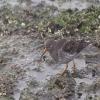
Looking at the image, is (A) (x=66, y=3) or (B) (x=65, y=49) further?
(A) (x=66, y=3)

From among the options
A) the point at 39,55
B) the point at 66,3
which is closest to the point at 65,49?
the point at 39,55

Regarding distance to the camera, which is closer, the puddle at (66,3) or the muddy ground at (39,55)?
the muddy ground at (39,55)

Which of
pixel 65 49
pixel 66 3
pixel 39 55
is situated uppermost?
pixel 66 3

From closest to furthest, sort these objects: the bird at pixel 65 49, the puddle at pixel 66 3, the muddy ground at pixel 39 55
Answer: the muddy ground at pixel 39 55 < the bird at pixel 65 49 < the puddle at pixel 66 3

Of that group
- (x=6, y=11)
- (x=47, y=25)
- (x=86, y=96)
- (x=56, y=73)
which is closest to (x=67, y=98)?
(x=86, y=96)

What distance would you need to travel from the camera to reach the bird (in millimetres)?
9164

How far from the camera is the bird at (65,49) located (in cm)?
916

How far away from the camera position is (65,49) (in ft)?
30.4

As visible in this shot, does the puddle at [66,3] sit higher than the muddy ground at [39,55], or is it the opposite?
the puddle at [66,3]

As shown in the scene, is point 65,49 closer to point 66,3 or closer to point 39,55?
point 39,55

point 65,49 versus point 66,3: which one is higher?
point 66,3

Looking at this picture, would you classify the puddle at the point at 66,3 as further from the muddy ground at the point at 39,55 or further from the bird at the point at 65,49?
the bird at the point at 65,49

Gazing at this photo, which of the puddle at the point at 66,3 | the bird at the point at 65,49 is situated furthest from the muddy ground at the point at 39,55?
the bird at the point at 65,49

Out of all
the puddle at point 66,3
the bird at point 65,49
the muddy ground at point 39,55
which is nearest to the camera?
the muddy ground at point 39,55
